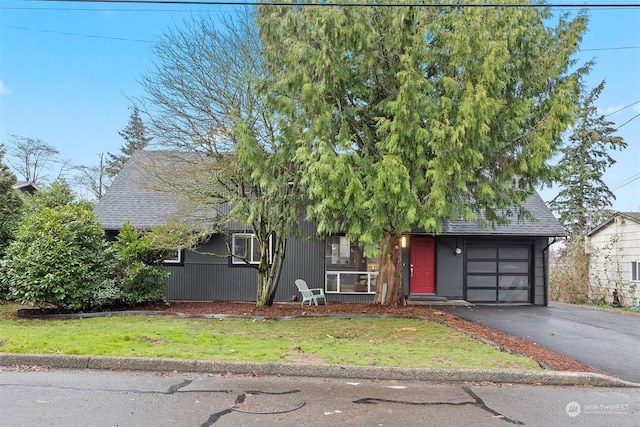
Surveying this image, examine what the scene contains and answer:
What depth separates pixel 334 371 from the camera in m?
5.75

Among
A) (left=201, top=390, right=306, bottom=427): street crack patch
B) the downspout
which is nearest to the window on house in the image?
the downspout

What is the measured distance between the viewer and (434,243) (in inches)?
607

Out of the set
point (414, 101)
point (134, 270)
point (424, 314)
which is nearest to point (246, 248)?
point (134, 270)

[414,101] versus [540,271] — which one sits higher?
[414,101]

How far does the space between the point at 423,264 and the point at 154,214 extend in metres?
9.18

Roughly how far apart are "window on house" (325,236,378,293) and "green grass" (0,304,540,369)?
5114mm

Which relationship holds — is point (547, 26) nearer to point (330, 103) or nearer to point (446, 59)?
point (446, 59)

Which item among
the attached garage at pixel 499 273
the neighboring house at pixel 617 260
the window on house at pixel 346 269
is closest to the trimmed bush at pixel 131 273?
the window on house at pixel 346 269

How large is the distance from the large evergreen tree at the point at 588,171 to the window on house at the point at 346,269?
1937 centimetres

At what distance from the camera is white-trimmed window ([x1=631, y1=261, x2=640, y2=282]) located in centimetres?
1827

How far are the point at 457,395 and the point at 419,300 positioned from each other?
1000 cm

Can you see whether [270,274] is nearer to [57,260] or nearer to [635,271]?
[57,260]

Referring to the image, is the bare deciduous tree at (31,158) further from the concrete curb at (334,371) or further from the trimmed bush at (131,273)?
the concrete curb at (334,371)

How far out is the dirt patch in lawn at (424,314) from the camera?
21.4 feet
